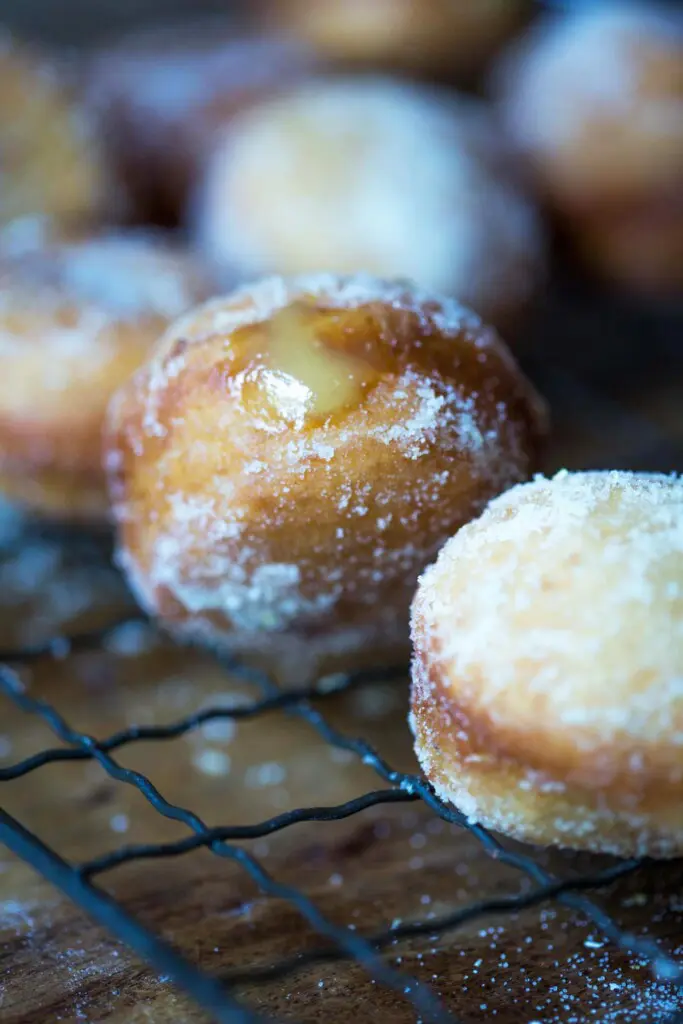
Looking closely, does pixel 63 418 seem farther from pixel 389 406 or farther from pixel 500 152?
pixel 500 152

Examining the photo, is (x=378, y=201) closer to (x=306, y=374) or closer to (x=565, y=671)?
(x=306, y=374)

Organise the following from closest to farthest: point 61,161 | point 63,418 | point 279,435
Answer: point 279,435 → point 63,418 → point 61,161

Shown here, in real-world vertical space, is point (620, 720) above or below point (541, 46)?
below

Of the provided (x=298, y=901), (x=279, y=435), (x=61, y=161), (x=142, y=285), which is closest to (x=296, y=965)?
(x=298, y=901)

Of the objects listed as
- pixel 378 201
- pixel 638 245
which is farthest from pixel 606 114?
pixel 378 201

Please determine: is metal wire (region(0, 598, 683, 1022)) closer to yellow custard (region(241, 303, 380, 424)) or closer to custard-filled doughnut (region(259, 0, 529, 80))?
yellow custard (region(241, 303, 380, 424))

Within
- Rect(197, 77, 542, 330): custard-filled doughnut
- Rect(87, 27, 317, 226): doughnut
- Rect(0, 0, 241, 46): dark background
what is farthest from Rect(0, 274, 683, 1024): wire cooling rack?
Rect(0, 0, 241, 46): dark background
